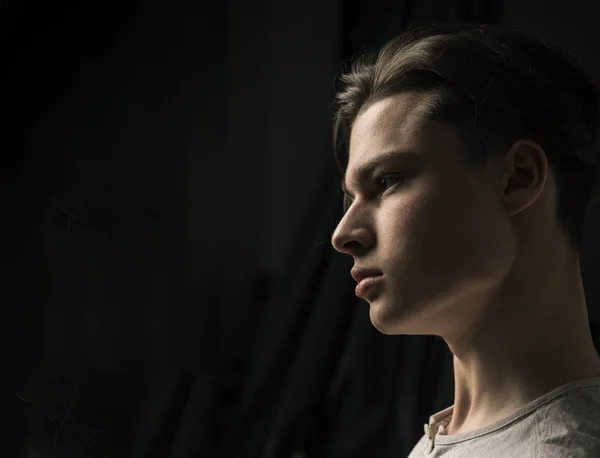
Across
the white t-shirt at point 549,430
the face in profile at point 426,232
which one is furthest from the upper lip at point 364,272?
the white t-shirt at point 549,430

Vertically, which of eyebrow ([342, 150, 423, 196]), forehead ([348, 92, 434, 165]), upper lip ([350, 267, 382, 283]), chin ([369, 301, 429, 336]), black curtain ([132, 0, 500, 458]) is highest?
forehead ([348, 92, 434, 165])

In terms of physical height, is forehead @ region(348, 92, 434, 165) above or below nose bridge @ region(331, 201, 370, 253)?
above

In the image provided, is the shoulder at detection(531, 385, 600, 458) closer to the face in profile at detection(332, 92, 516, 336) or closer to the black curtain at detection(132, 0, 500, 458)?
the face in profile at detection(332, 92, 516, 336)

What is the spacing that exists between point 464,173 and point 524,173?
7 cm

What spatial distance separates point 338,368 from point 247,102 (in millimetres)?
537

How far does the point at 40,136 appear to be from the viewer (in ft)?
4.23

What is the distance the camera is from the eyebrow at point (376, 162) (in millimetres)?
903

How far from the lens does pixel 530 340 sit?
2.93ft

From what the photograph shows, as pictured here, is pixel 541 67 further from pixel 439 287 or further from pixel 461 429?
pixel 461 429

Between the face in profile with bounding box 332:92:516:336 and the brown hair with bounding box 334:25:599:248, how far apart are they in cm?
3

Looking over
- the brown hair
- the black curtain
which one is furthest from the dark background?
the brown hair

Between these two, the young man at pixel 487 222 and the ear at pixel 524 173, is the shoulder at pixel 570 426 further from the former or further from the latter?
the ear at pixel 524 173

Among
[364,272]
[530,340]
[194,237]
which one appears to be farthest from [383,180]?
[194,237]

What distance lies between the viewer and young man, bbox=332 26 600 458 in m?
0.88
